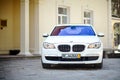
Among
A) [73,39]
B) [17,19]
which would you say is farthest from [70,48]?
[17,19]

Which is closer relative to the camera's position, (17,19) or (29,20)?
(29,20)

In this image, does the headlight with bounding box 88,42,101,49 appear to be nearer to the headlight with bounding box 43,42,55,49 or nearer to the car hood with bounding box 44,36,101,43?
the car hood with bounding box 44,36,101,43

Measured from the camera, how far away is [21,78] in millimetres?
8906

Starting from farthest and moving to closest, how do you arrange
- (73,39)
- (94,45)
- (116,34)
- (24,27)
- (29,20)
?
(116,34) < (29,20) < (24,27) < (73,39) < (94,45)

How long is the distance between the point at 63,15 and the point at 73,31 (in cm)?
937

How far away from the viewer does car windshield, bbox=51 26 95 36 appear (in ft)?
40.1

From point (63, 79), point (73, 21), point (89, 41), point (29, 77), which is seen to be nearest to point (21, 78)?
point (29, 77)

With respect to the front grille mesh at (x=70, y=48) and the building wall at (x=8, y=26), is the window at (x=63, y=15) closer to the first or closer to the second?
the building wall at (x=8, y=26)

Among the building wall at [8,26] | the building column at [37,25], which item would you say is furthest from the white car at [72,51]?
the building wall at [8,26]

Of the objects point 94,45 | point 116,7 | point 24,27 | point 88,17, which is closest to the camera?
point 94,45

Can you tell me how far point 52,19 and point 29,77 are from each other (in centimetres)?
1156

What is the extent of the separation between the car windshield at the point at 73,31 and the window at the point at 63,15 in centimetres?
855

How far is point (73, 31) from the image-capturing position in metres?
12.4

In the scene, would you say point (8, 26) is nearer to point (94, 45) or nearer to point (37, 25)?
point (37, 25)
